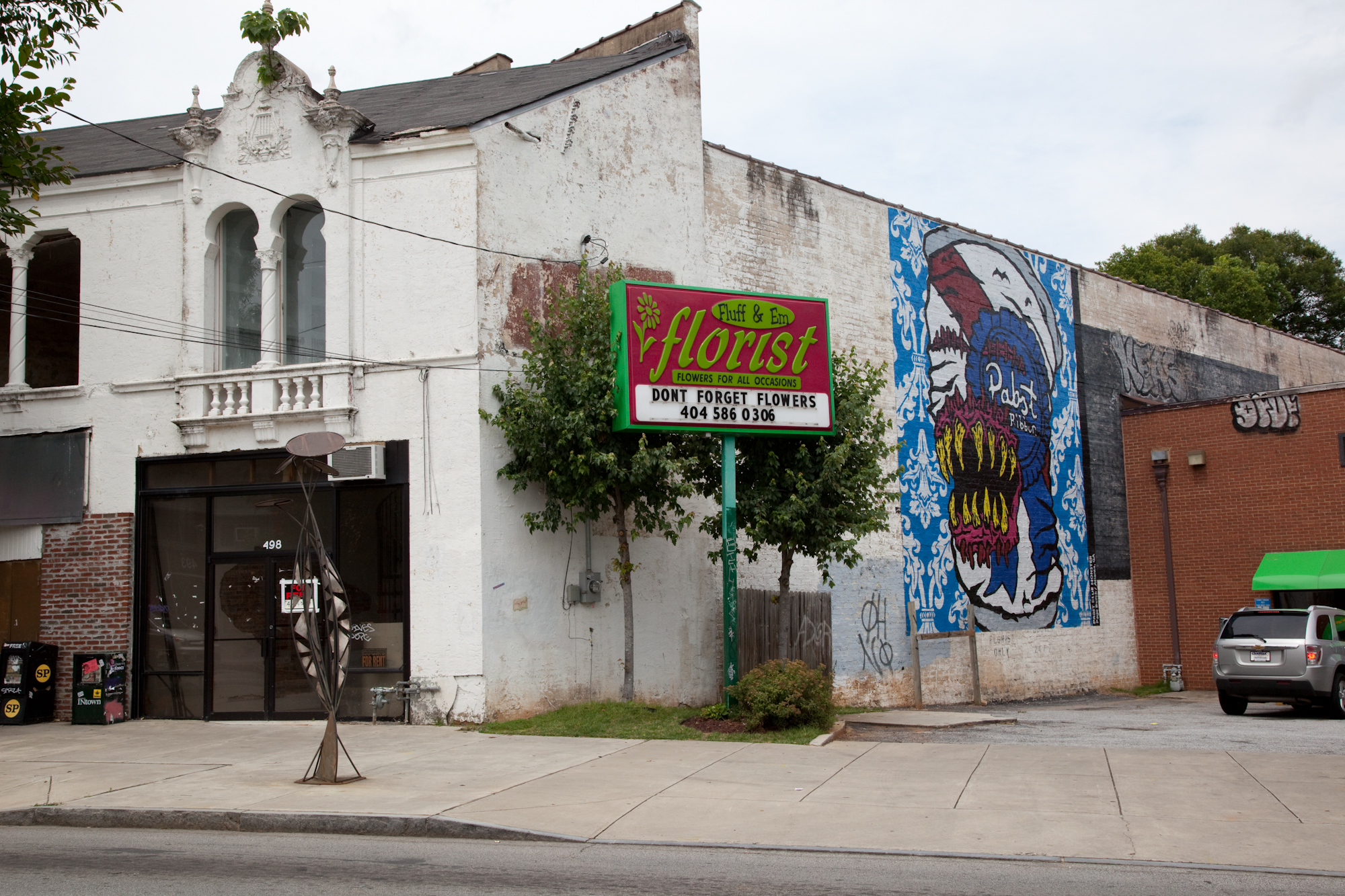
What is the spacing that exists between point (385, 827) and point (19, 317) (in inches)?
460

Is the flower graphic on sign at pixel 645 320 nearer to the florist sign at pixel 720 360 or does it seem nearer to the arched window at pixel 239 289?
the florist sign at pixel 720 360

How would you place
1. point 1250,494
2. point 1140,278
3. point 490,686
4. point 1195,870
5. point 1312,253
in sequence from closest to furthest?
point 1195,870, point 490,686, point 1250,494, point 1140,278, point 1312,253

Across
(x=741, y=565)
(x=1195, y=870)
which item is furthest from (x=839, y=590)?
(x=1195, y=870)

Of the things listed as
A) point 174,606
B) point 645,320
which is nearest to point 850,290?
point 645,320

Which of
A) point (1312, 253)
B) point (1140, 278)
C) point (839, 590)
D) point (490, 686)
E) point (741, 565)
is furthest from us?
point (1312, 253)

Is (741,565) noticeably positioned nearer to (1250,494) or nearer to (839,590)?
(839,590)

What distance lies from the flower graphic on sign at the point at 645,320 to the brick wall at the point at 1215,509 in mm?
16548

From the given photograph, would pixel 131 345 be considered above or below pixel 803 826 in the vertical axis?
above

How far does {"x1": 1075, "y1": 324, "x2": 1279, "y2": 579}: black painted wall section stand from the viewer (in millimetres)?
26078

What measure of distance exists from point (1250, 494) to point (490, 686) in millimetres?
18138

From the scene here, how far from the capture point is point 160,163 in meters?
16.2

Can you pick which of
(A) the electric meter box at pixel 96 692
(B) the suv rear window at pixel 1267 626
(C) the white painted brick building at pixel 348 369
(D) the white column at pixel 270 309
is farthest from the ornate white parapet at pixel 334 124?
(B) the suv rear window at pixel 1267 626

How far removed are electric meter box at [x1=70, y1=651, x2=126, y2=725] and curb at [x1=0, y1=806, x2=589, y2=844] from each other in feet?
19.9

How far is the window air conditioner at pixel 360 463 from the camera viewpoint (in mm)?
14641
